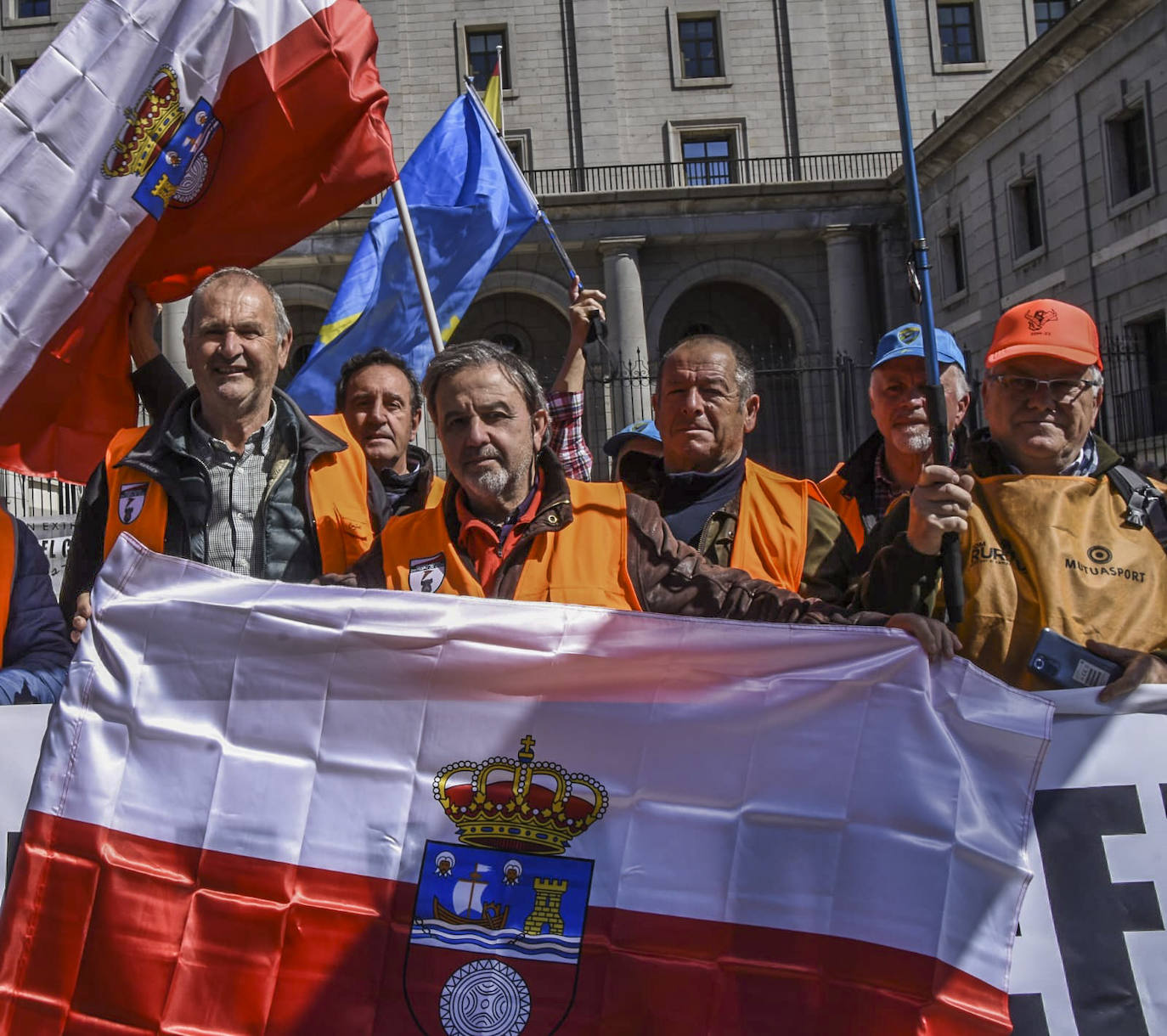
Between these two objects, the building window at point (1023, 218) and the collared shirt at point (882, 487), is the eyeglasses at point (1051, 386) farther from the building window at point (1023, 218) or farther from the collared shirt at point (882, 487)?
the building window at point (1023, 218)

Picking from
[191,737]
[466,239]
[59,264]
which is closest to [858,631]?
[191,737]

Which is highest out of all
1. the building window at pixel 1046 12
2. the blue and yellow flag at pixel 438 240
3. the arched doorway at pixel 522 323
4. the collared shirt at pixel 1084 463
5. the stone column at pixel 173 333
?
the building window at pixel 1046 12

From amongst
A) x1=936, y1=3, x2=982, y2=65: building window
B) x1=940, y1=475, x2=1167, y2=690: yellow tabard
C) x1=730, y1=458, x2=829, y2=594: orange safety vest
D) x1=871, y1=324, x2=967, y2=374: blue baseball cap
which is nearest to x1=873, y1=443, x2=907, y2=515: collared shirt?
x1=871, y1=324, x2=967, y2=374: blue baseball cap

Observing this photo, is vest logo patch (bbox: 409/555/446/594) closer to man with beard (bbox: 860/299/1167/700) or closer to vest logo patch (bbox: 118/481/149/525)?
vest logo patch (bbox: 118/481/149/525)

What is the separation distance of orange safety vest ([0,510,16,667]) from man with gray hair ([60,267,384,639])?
293 millimetres

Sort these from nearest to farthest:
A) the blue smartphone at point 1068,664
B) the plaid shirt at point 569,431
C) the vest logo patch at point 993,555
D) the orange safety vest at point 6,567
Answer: the blue smartphone at point 1068,664 < the vest logo patch at point 993,555 < the orange safety vest at point 6,567 < the plaid shirt at point 569,431

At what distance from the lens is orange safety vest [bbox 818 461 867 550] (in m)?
4.37

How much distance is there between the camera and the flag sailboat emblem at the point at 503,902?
243 centimetres

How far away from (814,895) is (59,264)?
306cm

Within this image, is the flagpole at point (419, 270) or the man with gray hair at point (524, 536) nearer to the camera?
the man with gray hair at point (524, 536)

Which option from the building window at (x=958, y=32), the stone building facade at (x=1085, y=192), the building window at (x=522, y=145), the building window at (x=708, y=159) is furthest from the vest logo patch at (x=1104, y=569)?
the building window at (x=958, y=32)

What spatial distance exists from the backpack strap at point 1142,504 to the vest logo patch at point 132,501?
8.73ft

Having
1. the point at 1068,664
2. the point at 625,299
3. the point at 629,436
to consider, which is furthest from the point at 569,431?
the point at 625,299

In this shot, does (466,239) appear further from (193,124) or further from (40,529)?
(40,529)
